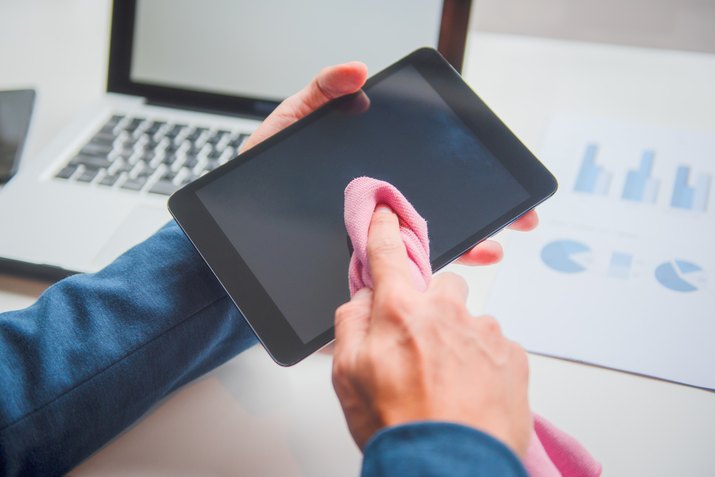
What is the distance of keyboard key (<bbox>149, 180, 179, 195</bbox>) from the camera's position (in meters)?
0.60

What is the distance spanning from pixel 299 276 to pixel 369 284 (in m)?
0.08

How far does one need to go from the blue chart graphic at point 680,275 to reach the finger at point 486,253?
140 millimetres

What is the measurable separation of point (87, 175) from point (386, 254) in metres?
0.36

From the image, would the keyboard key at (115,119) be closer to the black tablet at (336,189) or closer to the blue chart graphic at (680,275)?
the black tablet at (336,189)

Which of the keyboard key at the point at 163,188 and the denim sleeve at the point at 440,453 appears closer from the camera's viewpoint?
the denim sleeve at the point at 440,453

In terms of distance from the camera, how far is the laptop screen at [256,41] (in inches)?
25.3

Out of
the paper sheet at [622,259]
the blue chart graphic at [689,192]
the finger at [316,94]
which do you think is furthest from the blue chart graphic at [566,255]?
the finger at [316,94]

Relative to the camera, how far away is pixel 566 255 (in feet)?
1.86

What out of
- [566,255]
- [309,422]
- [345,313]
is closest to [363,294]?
[345,313]

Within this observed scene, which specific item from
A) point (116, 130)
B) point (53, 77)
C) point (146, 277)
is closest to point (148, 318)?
point (146, 277)

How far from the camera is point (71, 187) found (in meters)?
0.60

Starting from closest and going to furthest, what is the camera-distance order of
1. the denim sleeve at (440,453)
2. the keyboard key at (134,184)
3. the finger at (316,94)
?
1. the denim sleeve at (440,453)
2. the finger at (316,94)
3. the keyboard key at (134,184)

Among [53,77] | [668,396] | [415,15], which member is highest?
[415,15]

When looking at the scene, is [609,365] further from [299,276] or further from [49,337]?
[49,337]
